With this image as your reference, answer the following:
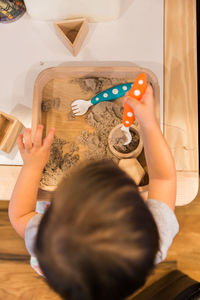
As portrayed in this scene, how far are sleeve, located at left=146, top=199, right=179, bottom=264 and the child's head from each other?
0.38 feet

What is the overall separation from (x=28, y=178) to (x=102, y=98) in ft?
0.86

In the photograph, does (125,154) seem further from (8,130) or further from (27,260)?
(27,260)

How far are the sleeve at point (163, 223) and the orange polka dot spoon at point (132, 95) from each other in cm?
17

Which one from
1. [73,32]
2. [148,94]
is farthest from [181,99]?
[73,32]

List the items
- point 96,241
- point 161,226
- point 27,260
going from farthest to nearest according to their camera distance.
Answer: point 27,260 < point 161,226 < point 96,241

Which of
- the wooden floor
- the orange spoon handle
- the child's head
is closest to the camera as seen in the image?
the child's head

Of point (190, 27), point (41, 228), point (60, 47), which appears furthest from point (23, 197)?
point (190, 27)

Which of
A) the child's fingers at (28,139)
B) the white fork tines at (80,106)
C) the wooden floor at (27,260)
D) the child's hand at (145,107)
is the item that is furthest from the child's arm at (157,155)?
the wooden floor at (27,260)

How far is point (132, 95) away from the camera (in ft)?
1.86

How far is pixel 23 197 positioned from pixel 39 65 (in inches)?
13.1

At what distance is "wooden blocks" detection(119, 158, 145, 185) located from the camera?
60cm

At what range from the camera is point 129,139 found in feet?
2.06

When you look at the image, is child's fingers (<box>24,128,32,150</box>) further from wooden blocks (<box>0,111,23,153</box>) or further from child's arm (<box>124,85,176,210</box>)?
child's arm (<box>124,85,176,210</box>)

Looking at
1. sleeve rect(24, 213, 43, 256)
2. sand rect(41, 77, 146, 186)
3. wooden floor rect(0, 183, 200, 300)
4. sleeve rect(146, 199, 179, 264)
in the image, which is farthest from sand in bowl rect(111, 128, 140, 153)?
wooden floor rect(0, 183, 200, 300)
